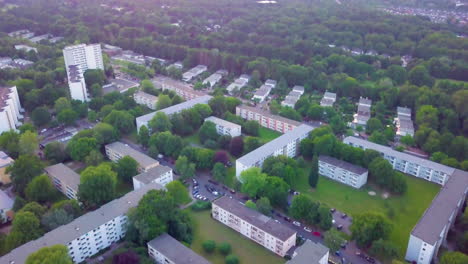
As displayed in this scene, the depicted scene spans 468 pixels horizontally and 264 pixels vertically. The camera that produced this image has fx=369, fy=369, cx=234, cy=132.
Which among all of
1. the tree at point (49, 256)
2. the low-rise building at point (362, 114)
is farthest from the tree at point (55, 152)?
the low-rise building at point (362, 114)

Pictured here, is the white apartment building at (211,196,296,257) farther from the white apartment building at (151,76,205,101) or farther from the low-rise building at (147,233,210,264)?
the white apartment building at (151,76,205,101)

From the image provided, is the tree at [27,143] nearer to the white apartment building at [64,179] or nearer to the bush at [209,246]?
the white apartment building at [64,179]

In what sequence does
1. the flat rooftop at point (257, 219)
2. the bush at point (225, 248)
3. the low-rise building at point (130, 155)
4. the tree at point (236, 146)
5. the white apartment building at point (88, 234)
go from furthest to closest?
the tree at point (236, 146), the low-rise building at point (130, 155), the bush at point (225, 248), the flat rooftop at point (257, 219), the white apartment building at point (88, 234)

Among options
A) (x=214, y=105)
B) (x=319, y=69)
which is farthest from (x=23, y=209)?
(x=319, y=69)

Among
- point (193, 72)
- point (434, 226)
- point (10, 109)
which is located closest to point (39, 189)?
point (10, 109)

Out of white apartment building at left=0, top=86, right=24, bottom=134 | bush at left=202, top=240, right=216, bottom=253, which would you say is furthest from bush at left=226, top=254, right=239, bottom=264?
white apartment building at left=0, top=86, right=24, bottom=134

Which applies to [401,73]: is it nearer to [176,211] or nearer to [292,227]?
[292,227]
